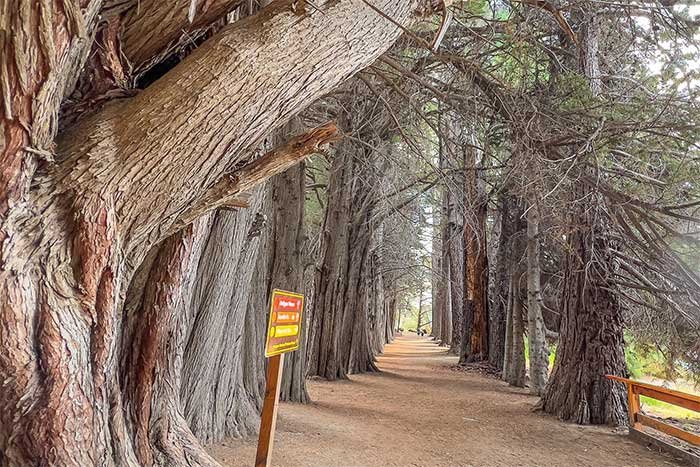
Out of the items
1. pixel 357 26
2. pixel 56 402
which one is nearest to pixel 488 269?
pixel 357 26

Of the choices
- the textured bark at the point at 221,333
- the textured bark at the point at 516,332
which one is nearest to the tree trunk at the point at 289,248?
the textured bark at the point at 221,333

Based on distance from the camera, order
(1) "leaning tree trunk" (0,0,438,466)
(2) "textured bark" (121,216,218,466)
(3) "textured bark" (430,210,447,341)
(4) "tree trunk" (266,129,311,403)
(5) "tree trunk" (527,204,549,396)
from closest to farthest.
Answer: (1) "leaning tree trunk" (0,0,438,466)
(2) "textured bark" (121,216,218,466)
(4) "tree trunk" (266,129,311,403)
(5) "tree trunk" (527,204,549,396)
(3) "textured bark" (430,210,447,341)

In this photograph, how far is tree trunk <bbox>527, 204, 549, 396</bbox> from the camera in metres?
8.22

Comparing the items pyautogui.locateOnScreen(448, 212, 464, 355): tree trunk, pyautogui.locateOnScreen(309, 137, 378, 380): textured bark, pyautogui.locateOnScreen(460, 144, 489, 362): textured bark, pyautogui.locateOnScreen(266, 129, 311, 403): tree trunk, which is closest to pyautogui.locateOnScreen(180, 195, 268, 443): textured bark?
pyautogui.locateOnScreen(266, 129, 311, 403): tree trunk

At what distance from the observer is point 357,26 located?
2562 mm

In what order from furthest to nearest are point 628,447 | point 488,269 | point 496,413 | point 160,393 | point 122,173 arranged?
point 488,269
point 496,413
point 628,447
point 160,393
point 122,173

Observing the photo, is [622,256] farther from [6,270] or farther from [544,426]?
[6,270]

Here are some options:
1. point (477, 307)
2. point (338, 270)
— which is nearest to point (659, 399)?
point (338, 270)

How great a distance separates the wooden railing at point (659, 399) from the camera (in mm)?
4438

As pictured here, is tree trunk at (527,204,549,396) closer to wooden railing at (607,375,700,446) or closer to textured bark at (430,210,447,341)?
wooden railing at (607,375,700,446)

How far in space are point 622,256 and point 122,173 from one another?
6156mm

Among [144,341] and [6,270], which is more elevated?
[6,270]

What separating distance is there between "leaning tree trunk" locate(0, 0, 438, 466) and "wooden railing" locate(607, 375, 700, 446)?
14.5 feet

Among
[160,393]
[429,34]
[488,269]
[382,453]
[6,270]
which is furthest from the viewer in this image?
[488,269]
